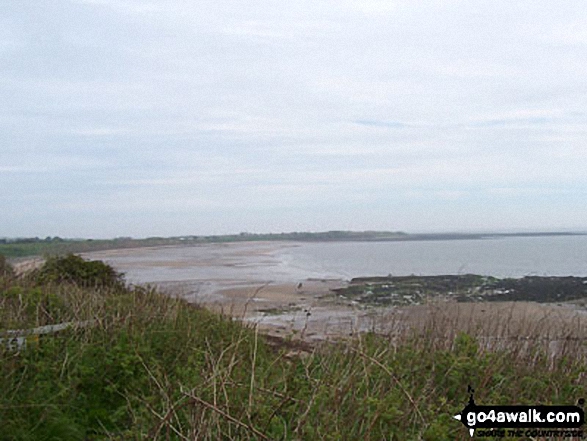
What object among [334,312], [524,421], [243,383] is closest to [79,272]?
[334,312]

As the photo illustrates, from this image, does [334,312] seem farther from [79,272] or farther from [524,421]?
[524,421]

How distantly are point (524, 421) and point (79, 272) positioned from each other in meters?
12.1

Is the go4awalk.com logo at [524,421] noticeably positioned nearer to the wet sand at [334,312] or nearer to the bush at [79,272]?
the wet sand at [334,312]

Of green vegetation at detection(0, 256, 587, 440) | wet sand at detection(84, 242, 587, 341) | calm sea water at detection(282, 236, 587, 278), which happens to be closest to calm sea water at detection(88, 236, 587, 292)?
calm sea water at detection(282, 236, 587, 278)

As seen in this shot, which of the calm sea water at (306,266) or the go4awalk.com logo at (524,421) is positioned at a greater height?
the go4awalk.com logo at (524,421)

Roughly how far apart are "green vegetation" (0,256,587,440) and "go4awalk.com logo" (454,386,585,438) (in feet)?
0.50

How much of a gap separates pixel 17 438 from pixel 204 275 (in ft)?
103

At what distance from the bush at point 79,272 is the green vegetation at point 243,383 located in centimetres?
620

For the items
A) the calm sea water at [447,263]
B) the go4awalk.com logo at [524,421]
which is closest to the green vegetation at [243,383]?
the go4awalk.com logo at [524,421]

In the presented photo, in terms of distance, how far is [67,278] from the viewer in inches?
539

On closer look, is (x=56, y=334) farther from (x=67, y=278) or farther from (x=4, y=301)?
(x=67, y=278)

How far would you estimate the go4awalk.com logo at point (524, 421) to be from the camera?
376 centimetres

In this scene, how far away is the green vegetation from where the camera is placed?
393cm

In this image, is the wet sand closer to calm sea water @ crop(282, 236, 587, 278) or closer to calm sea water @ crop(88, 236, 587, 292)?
calm sea water @ crop(88, 236, 587, 292)
